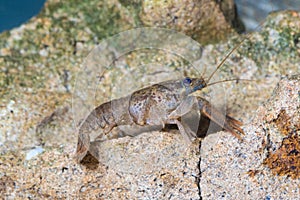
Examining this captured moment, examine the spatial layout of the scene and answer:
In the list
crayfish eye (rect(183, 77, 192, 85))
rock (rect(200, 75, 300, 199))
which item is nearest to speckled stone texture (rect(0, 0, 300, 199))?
rock (rect(200, 75, 300, 199))

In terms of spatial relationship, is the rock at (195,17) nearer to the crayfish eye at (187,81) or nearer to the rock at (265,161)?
the crayfish eye at (187,81)

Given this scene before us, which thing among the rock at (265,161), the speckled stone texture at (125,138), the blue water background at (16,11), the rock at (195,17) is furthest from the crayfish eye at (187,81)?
the blue water background at (16,11)

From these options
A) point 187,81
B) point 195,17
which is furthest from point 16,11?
point 187,81

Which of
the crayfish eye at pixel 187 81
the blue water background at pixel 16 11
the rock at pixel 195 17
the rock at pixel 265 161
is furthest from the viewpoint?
the blue water background at pixel 16 11

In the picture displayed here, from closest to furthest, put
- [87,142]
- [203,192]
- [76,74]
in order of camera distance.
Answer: [203,192], [87,142], [76,74]

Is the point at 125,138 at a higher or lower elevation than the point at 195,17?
lower

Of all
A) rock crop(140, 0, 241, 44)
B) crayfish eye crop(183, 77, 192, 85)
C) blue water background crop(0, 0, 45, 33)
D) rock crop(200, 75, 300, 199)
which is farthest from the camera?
blue water background crop(0, 0, 45, 33)

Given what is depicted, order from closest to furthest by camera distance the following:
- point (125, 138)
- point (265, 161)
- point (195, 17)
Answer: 1. point (265, 161)
2. point (125, 138)
3. point (195, 17)

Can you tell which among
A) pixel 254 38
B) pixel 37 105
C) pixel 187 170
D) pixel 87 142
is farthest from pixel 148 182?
pixel 254 38

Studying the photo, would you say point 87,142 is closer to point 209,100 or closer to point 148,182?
point 148,182

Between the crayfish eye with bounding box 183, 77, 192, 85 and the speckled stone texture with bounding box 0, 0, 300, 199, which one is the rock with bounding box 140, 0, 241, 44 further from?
the crayfish eye with bounding box 183, 77, 192, 85

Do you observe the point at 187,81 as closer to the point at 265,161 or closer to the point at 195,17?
the point at 195,17
